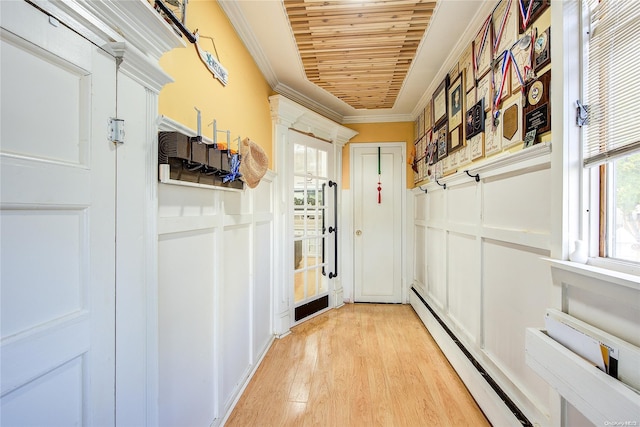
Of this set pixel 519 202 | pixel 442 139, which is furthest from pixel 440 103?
pixel 519 202

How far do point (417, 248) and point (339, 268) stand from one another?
102 cm

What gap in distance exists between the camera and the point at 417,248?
333 cm

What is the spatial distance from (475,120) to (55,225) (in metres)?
2.10

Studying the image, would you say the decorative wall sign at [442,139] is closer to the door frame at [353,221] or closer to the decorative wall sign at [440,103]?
the decorative wall sign at [440,103]

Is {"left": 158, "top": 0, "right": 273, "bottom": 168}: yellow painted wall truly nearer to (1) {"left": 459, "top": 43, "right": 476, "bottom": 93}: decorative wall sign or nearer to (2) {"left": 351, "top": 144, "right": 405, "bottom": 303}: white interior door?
(1) {"left": 459, "top": 43, "right": 476, "bottom": 93}: decorative wall sign

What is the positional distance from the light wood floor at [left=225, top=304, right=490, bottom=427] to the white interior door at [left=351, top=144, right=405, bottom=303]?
2.73ft

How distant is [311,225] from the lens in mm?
3010

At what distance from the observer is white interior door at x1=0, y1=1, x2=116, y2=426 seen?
558mm

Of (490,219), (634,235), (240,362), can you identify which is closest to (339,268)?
(240,362)

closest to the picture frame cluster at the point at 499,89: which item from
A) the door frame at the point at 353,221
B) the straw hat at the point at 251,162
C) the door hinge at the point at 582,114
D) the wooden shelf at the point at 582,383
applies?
the door hinge at the point at 582,114

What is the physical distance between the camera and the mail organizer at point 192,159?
3.16 feet

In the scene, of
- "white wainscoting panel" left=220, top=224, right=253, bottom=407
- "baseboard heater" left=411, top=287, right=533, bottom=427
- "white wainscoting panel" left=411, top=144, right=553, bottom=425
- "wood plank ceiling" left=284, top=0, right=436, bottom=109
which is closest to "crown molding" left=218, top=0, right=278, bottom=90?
"wood plank ceiling" left=284, top=0, right=436, bottom=109

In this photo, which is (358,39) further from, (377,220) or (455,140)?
(377,220)

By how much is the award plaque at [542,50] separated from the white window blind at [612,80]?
13 centimetres
